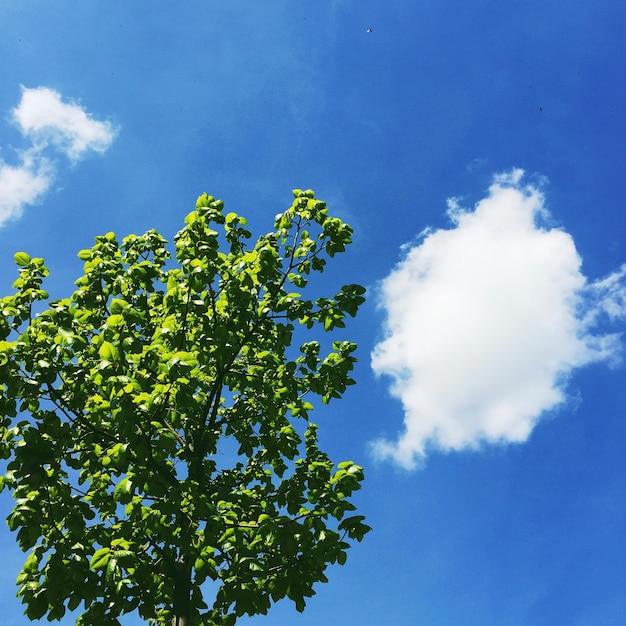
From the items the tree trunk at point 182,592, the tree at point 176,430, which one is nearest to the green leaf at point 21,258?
the tree at point 176,430

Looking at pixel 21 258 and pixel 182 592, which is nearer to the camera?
pixel 182 592

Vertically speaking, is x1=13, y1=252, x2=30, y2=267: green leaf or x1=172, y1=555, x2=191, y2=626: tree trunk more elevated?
x1=13, y1=252, x2=30, y2=267: green leaf

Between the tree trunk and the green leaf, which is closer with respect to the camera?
the tree trunk

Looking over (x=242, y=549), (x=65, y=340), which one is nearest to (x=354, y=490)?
(x=242, y=549)

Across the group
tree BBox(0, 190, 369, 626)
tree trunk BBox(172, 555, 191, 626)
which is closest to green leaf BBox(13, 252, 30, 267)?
tree BBox(0, 190, 369, 626)

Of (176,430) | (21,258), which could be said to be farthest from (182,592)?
(21,258)

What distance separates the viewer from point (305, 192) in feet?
36.7

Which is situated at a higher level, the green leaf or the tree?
the green leaf

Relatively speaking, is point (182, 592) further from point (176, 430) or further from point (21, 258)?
point (21, 258)

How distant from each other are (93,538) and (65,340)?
3.71m

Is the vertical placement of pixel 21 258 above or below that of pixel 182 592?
above

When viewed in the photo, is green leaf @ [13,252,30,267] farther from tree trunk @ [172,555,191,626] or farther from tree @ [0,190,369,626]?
tree trunk @ [172,555,191,626]

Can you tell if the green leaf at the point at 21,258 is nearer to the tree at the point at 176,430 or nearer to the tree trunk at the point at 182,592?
the tree at the point at 176,430

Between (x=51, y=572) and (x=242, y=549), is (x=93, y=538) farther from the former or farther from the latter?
(x=242, y=549)
